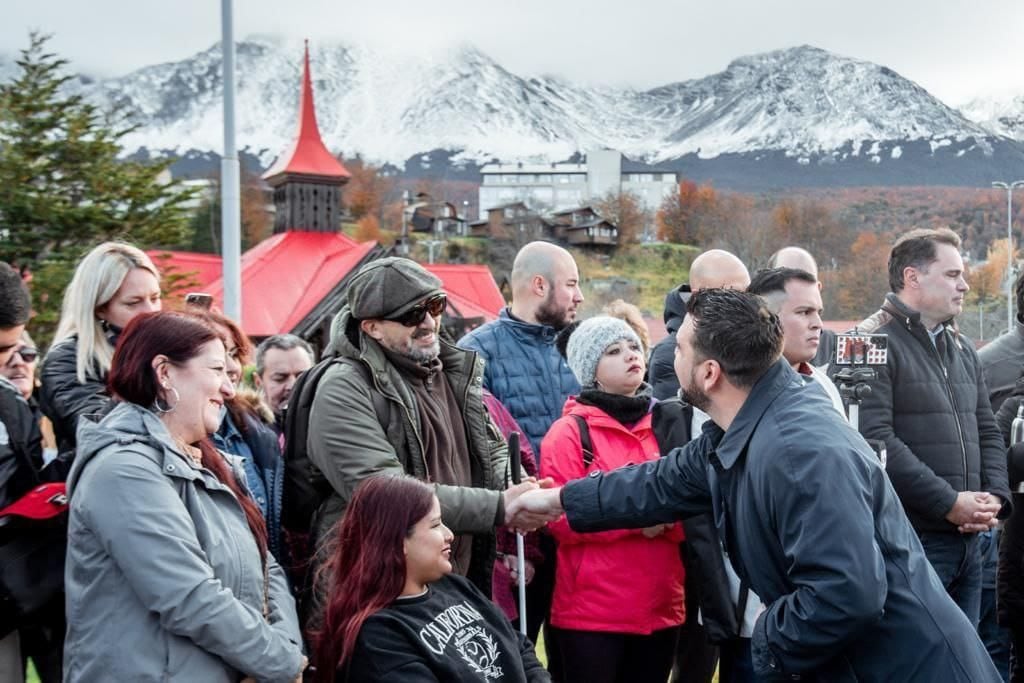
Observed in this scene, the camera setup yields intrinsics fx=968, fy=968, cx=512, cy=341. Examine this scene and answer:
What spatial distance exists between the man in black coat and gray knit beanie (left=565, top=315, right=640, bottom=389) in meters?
1.31

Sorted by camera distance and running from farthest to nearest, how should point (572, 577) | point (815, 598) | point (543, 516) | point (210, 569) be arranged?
point (572, 577) < point (543, 516) < point (210, 569) < point (815, 598)

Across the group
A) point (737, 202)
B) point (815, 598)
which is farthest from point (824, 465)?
point (737, 202)

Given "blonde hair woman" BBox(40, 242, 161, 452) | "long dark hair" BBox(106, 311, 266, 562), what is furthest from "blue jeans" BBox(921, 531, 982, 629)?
"blonde hair woman" BBox(40, 242, 161, 452)

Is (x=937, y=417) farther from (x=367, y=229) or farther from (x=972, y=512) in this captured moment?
(x=367, y=229)

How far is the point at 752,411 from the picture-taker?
9.23ft

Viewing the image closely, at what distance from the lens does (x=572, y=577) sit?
4.08 m

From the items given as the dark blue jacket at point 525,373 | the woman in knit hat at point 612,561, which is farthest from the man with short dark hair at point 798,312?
the dark blue jacket at point 525,373

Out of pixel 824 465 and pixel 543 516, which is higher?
pixel 824 465

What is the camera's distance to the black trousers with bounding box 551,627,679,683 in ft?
13.1

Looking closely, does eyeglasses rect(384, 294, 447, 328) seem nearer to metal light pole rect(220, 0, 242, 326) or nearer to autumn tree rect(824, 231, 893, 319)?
metal light pole rect(220, 0, 242, 326)

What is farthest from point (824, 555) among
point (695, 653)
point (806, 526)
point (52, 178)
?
point (52, 178)

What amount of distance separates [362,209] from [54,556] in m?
103

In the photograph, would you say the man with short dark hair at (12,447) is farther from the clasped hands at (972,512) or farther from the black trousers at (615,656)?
the clasped hands at (972,512)

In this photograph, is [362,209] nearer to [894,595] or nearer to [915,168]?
[915,168]
